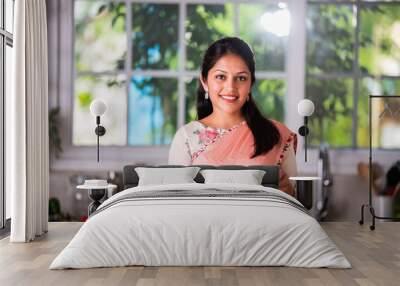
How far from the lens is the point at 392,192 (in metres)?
7.67

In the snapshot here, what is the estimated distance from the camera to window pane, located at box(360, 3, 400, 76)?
7.87 meters

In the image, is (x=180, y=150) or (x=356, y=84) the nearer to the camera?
(x=180, y=150)

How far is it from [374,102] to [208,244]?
4.19 meters

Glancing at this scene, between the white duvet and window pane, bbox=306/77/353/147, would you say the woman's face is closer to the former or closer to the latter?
window pane, bbox=306/77/353/147

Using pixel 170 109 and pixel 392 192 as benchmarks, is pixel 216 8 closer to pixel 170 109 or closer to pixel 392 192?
pixel 170 109

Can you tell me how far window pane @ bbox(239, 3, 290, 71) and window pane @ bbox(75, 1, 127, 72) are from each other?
1.49 meters

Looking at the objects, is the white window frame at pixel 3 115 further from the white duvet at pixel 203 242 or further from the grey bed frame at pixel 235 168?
the white duvet at pixel 203 242

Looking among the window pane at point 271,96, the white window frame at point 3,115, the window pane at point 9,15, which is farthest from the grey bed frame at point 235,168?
the window pane at point 9,15

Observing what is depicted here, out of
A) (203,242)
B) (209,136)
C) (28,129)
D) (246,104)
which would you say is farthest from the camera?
(246,104)

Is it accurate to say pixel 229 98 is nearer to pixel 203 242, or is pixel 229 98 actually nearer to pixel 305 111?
pixel 305 111

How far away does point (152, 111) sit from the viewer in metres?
7.92

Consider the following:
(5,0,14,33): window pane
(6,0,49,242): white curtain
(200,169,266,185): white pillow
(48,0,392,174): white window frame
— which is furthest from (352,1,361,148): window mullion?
(5,0,14,33): window pane

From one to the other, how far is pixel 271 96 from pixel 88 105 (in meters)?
2.24

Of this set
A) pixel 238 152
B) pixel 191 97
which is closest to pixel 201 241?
pixel 238 152
